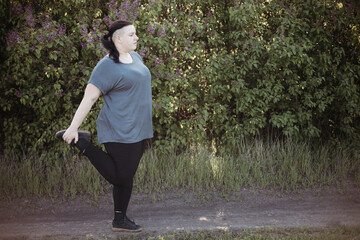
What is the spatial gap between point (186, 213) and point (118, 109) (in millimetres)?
1780

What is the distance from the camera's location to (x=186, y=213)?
4.83 m

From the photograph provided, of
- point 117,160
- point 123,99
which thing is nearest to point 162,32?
point 123,99

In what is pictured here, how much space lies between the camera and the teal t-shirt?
361cm

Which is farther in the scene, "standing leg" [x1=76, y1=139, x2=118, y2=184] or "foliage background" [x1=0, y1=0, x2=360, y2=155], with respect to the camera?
"foliage background" [x1=0, y1=0, x2=360, y2=155]

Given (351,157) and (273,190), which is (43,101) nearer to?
(273,190)

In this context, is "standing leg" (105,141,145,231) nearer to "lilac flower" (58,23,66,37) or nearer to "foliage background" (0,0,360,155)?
"foliage background" (0,0,360,155)

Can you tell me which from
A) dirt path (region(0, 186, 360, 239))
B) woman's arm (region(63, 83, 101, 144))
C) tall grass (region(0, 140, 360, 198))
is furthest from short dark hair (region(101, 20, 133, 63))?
tall grass (region(0, 140, 360, 198))

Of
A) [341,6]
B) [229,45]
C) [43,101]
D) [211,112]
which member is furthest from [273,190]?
[43,101]

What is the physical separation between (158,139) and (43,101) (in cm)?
188

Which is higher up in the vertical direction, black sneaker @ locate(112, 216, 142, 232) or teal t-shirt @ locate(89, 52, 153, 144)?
teal t-shirt @ locate(89, 52, 153, 144)

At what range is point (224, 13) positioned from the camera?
20.6 ft

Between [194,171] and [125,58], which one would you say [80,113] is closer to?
[125,58]

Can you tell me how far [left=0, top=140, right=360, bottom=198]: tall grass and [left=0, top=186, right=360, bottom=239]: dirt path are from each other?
203 mm

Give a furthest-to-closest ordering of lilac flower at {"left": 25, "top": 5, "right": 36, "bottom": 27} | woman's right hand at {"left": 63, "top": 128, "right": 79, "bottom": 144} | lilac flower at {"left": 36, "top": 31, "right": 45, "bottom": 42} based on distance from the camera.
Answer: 1. lilac flower at {"left": 25, "top": 5, "right": 36, "bottom": 27}
2. lilac flower at {"left": 36, "top": 31, "right": 45, "bottom": 42}
3. woman's right hand at {"left": 63, "top": 128, "right": 79, "bottom": 144}
